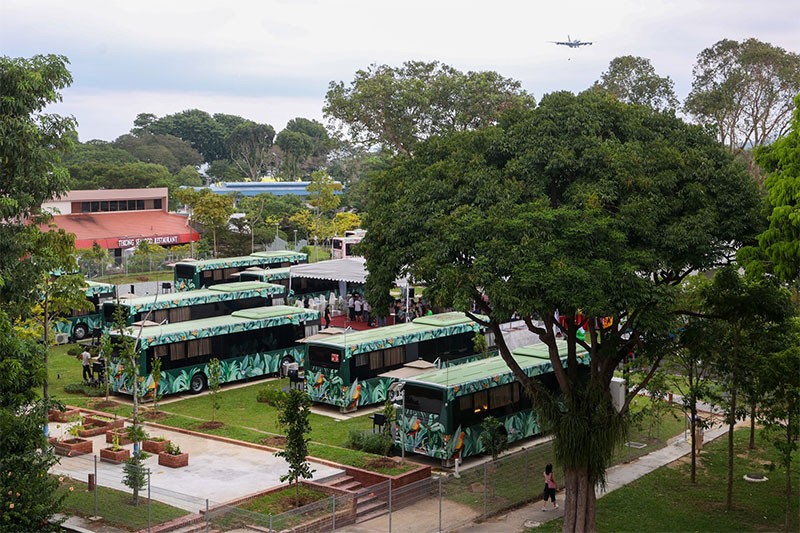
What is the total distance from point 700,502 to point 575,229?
8.36m

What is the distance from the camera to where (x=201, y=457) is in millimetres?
24953

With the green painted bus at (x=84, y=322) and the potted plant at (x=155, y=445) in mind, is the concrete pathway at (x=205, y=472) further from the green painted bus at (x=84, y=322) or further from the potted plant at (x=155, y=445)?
the green painted bus at (x=84, y=322)

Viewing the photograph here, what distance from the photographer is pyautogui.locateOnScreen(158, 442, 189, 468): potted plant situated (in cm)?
2414

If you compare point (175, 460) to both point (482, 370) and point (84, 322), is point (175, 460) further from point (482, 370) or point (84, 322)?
point (84, 322)

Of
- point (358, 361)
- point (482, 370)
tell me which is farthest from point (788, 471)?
point (358, 361)

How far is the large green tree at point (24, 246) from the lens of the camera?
17.2 m

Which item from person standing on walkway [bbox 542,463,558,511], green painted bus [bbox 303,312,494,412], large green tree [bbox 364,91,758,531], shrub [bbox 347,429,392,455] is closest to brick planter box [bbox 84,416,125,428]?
green painted bus [bbox 303,312,494,412]

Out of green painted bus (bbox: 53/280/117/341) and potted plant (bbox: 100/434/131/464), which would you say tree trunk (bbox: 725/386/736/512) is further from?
green painted bus (bbox: 53/280/117/341)

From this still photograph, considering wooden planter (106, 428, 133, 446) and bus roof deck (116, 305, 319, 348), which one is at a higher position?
bus roof deck (116, 305, 319, 348)

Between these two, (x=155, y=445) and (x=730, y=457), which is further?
(x=155, y=445)

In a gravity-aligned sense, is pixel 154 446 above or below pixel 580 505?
below

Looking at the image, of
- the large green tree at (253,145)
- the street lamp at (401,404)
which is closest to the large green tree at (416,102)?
the street lamp at (401,404)

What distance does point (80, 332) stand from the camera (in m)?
40.6

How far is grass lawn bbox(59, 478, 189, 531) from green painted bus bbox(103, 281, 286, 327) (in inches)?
558
